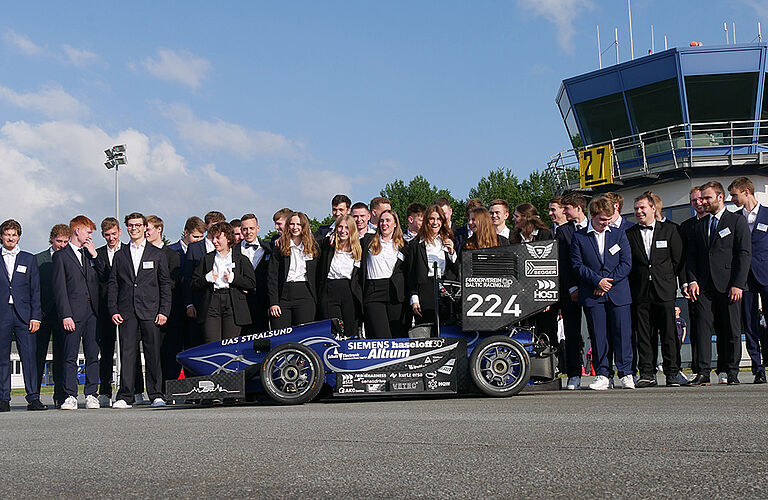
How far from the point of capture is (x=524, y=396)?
8.66 m

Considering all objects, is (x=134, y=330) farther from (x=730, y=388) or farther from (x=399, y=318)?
(x=730, y=388)

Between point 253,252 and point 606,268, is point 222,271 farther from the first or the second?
point 606,268

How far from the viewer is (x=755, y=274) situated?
9.97m

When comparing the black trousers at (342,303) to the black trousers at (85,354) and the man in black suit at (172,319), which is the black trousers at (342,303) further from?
the black trousers at (85,354)

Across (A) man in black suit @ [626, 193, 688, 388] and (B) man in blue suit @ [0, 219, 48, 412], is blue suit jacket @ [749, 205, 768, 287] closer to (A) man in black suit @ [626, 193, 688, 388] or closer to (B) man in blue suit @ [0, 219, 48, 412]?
(A) man in black suit @ [626, 193, 688, 388]

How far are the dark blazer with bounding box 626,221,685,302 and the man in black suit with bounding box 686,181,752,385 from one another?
201mm

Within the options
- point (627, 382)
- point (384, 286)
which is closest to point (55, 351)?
point (384, 286)

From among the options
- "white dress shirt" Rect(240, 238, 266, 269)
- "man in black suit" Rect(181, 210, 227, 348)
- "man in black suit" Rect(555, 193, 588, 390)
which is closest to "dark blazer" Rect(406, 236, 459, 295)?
"man in black suit" Rect(555, 193, 588, 390)

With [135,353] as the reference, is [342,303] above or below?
above

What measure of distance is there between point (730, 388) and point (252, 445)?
5717mm

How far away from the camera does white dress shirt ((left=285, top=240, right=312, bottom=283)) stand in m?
10.3

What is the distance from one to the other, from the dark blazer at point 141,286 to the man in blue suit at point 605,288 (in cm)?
517

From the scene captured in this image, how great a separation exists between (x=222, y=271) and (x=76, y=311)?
2.07 m

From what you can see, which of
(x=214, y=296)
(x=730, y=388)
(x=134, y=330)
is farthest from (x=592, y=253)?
(x=134, y=330)
